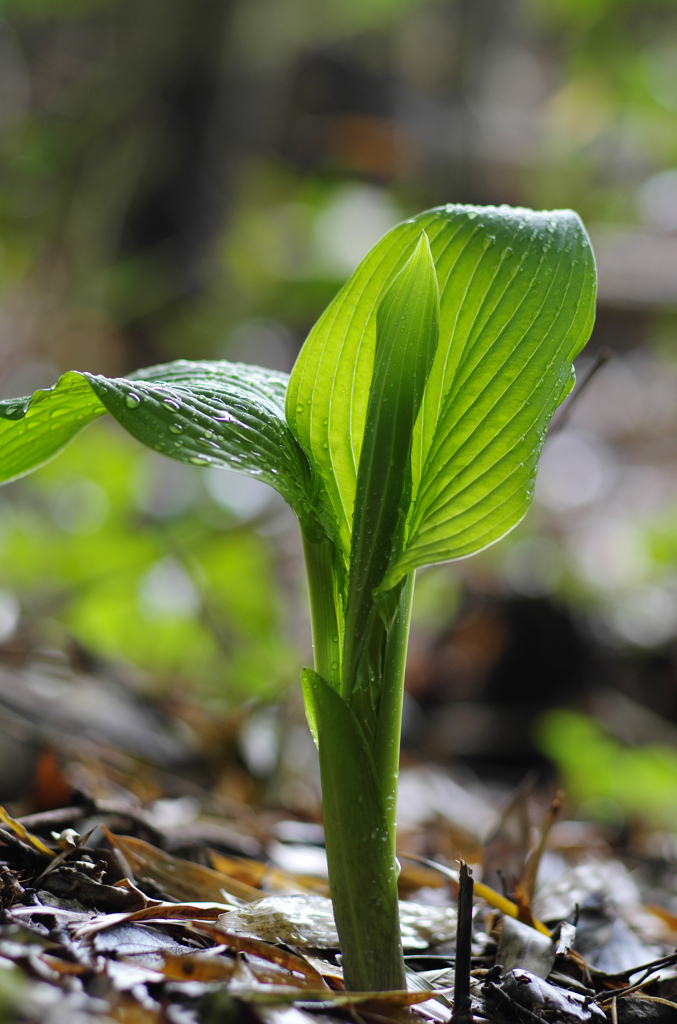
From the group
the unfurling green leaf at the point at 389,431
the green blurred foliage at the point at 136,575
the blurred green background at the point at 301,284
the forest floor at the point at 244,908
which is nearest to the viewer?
the forest floor at the point at 244,908

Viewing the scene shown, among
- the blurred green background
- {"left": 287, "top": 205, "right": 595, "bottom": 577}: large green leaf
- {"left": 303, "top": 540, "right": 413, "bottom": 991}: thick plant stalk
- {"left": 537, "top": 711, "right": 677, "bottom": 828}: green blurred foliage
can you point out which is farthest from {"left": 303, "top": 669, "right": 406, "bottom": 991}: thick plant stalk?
{"left": 537, "top": 711, "right": 677, "bottom": 828}: green blurred foliage

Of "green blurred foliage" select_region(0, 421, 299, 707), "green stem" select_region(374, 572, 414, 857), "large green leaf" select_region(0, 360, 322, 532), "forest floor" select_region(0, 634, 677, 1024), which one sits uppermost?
"green blurred foliage" select_region(0, 421, 299, 707)

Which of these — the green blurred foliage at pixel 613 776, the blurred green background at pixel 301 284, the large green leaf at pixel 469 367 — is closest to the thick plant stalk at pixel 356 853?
the large green leaf at pixel 469 367

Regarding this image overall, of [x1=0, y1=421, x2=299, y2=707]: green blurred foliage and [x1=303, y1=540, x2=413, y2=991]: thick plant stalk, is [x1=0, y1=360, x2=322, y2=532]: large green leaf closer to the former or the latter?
[x1=303, y1=540, x2=413, y2=991]: thick plant stalk

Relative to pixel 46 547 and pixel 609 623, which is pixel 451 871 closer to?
pixel 46 547

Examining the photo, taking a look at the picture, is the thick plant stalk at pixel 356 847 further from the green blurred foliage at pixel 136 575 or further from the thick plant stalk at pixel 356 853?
the green blurred foliage at pixel 136 575

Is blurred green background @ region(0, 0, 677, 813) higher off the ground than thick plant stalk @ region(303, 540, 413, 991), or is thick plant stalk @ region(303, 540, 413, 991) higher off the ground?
blurred green background @ region(0, 0, 677, 813)
